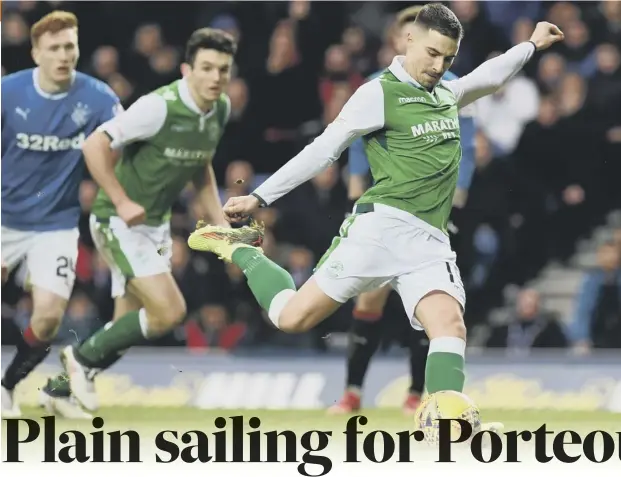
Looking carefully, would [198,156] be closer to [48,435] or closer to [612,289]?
[48,435]

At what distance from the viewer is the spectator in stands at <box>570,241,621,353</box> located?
11078 millimetres

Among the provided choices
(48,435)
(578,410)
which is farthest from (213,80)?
(578,410)

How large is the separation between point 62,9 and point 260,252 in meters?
4.76

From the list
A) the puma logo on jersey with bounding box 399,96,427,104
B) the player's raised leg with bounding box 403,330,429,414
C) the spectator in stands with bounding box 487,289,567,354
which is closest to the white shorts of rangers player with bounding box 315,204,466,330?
the puma logo on jersey with bounding box 399,96,427,104

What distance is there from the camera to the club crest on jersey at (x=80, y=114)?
31.4 ft

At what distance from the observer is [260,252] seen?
8.02m

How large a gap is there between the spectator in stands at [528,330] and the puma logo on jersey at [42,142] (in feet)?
12.1

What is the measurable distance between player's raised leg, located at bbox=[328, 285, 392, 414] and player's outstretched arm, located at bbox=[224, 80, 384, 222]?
2.17m

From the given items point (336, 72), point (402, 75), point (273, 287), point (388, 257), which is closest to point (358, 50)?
point (336, 72)

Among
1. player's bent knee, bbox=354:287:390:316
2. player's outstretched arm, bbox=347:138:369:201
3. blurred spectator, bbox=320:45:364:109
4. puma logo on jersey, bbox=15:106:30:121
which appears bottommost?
player's bent knee, bbox=354:287:390:316

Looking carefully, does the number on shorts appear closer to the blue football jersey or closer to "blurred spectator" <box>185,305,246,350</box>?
the blue football jersey

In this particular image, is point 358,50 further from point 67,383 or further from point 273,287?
point 273,287

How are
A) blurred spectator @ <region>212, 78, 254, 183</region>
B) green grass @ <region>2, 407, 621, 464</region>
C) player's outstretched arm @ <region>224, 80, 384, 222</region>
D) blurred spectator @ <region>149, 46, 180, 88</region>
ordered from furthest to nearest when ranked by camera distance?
blurred spectator @ <region>212, 78, 254, 183</region>, blurred spectator @ <region>149, 46, 180, 88</region>, green grass @ <region>2, 407, 621, 464</region>, player's outstretched arm @ <region>224, 80, 384, 222</region>

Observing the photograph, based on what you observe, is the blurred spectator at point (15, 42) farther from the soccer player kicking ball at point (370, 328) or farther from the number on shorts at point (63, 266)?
the soccer player kicking ball at point (370, 328)
